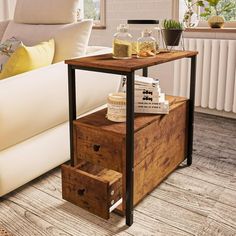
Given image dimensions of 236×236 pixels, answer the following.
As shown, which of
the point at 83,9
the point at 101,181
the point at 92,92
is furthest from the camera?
the point at 83,9

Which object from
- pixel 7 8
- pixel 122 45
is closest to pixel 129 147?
pixel 122 45

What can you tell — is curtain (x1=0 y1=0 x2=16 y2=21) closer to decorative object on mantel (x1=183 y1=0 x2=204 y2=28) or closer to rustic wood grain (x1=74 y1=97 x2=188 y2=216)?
decorative object on mantel (x1=183 y1=0 x2=204 y2=28)

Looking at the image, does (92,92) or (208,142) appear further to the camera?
(208,142)

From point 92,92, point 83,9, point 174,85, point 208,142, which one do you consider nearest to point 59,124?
point 92,92

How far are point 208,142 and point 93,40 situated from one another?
1720mm

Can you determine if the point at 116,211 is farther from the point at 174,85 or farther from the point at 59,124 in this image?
the point at 174,85

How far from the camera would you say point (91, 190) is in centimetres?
146

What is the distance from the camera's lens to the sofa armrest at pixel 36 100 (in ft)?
5.01

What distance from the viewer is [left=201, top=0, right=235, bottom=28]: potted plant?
108 inches

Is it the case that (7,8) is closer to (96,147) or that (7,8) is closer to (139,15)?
(139,15)

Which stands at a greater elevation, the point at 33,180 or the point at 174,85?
the point at 174,85

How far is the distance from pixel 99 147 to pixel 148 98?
33 cm

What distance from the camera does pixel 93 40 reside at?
354 centimetres

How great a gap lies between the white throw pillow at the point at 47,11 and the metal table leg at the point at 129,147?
1103 millimetres
